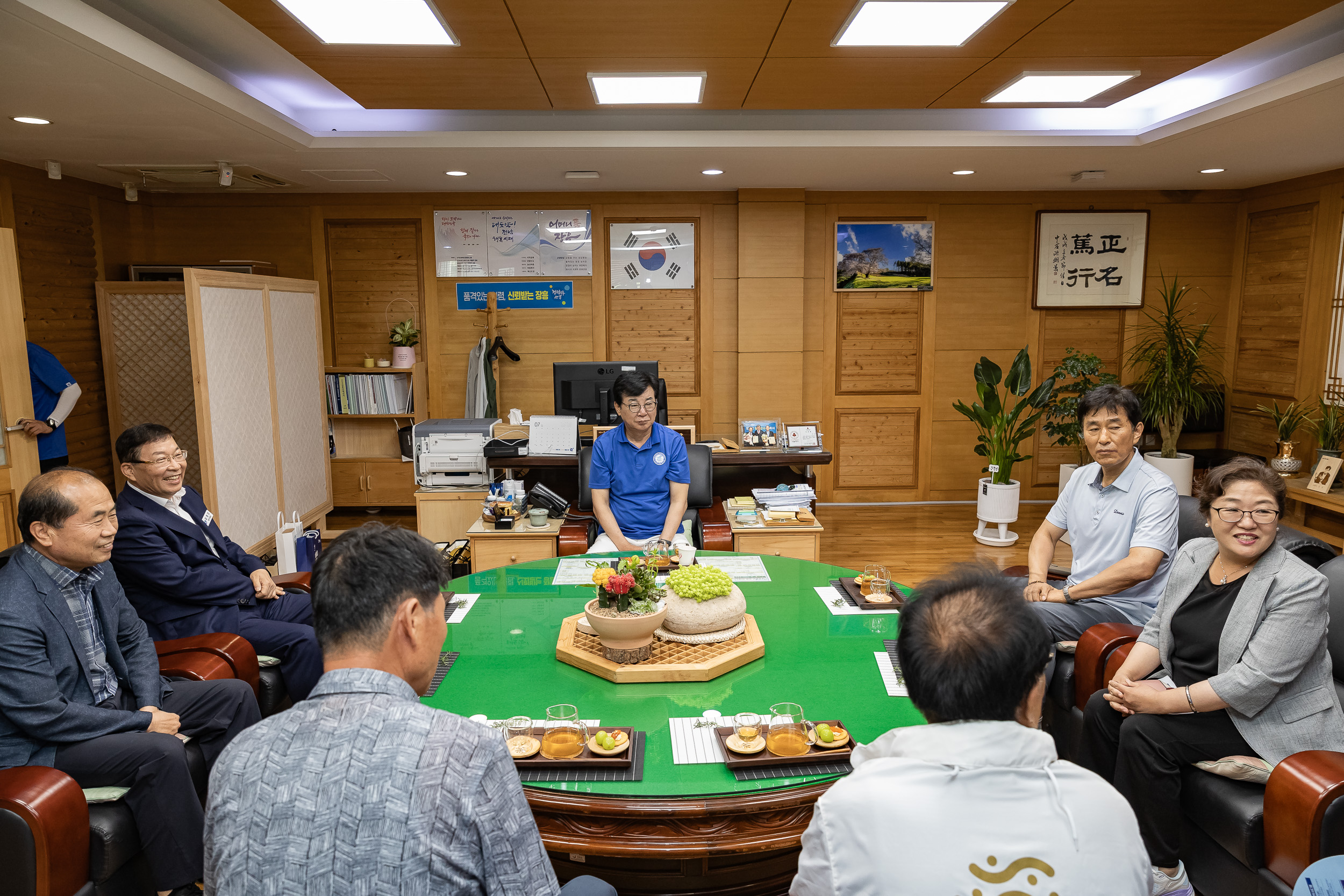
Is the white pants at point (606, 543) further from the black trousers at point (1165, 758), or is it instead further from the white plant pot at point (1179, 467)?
the white plant pot at point (1179, 467)

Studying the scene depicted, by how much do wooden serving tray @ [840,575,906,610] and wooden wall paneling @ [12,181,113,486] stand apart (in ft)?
17.6

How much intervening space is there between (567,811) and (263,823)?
2.67 ft

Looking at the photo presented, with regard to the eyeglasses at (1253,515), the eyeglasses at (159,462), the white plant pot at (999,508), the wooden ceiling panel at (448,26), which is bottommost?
the white plant pot at (999,508)

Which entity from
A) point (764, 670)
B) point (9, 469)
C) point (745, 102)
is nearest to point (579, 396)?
point (745, 102)

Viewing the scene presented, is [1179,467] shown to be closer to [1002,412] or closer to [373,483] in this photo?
[1002,412]

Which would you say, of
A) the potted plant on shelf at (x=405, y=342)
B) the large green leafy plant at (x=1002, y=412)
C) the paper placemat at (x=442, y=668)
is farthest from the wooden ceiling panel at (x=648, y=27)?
the potted plant on shelf at (x=405, y=342)

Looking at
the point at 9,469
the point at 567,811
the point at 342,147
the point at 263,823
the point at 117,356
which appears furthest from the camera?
the point at 117,356

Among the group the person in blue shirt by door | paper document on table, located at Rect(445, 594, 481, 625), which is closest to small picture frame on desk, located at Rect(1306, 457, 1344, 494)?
paper document on table, located at Rect(445, 594, 481, 625)

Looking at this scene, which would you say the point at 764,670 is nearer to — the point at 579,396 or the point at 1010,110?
the point at 579,396

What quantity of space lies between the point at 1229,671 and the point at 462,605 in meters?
2.32

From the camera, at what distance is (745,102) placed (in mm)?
→ 4410

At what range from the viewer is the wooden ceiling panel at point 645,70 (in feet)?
12.2

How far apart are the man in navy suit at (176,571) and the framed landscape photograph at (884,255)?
5387 mm

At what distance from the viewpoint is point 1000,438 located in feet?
20.6
